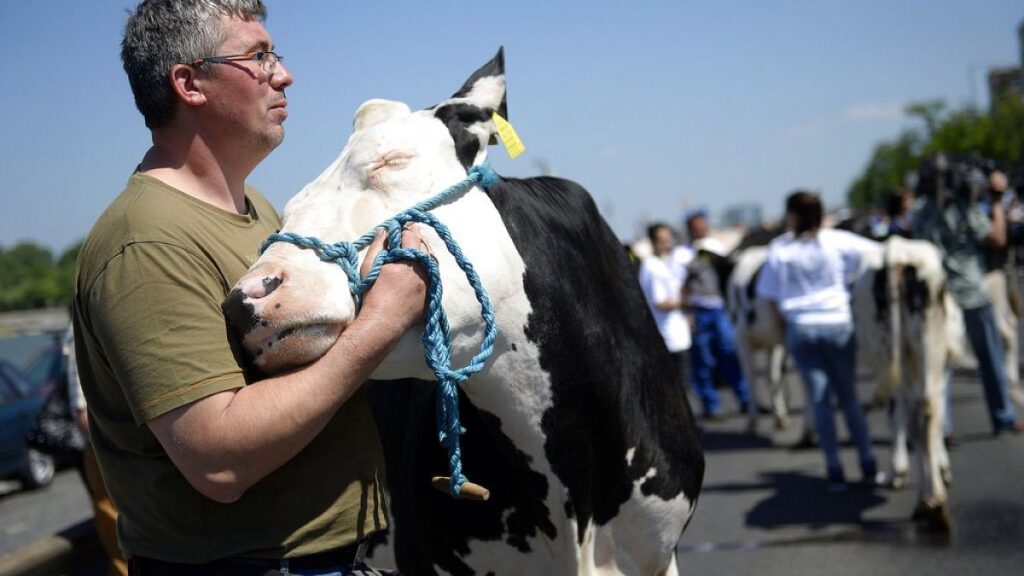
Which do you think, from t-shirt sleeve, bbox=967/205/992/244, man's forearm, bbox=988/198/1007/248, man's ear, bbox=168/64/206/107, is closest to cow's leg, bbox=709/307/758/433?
man's forearm, bbox=988/198/1007/248

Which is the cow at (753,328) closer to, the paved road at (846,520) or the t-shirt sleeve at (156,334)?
the paved road at (846,520)

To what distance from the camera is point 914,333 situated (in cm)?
619

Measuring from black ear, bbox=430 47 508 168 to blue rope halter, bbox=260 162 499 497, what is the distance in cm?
8

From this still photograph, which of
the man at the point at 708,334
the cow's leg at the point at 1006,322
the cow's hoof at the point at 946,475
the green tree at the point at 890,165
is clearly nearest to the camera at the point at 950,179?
the cow's leg at the point at 1006,322

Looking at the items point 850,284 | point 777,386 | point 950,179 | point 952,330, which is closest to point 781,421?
point 777,386

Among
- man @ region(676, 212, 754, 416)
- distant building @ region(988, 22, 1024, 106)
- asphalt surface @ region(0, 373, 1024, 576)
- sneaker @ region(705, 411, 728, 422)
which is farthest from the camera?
distant building @ region(988, 22, 1024, 106)

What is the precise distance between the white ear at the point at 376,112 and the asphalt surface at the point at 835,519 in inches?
112

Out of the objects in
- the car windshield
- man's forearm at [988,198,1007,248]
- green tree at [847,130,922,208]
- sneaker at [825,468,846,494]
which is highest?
man's forearm at [988,198,1007,248]

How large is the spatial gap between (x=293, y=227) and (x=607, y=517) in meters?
1.17

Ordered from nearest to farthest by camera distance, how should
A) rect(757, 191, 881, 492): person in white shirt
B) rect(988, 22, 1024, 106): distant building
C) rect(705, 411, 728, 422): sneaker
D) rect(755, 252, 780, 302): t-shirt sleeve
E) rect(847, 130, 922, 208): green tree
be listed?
rect(757, 191, 881, 492): person in white shirt
rect(755, 252, 780, 302): t-shirt sleeve
rect(705, 411, 728, 422): sneaker
rect(847, 130, 922, 208): green tree
rect(988, 22, 1024, 106): distant building

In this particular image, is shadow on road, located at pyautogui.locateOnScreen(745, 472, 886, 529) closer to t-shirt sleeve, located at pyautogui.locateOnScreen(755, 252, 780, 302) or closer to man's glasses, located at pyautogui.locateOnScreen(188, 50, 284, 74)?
t-shirt sleeve, located at pyautogui.locateOnScreen(755, 252, 780, 302)

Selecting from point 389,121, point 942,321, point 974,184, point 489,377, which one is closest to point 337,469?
point 489,377

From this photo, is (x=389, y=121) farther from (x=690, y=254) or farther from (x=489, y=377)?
(x=690, y=254)

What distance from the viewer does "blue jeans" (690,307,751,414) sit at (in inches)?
414
